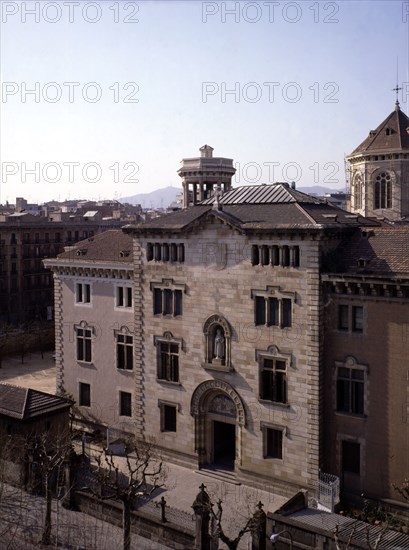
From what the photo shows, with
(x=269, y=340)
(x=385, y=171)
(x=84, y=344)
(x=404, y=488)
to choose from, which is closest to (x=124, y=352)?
(x=84, y=344)

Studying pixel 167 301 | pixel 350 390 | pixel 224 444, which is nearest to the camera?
pixel 350 390

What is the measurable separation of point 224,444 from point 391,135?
3614 centimetres

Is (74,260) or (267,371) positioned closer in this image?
(267,371)

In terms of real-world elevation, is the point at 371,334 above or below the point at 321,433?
above

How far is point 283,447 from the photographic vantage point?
3516cm

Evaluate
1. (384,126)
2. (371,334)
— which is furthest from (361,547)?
(384,126)

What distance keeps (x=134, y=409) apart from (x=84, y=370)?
5959 mm

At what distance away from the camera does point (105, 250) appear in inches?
1807

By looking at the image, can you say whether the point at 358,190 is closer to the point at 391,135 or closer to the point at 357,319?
the point at 391,135

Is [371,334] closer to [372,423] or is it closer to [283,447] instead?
[372,423]

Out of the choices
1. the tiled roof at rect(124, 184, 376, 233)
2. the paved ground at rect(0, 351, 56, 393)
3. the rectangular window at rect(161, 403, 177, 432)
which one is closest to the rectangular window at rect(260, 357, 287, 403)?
the rectangular window at rect(161, 403, 177, 432)

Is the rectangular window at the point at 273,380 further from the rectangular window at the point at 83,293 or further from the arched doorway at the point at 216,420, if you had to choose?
the rectangular window at the point at 83,293

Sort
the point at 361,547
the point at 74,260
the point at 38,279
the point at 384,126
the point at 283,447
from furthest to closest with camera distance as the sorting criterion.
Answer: the point at 38,279, the point at 384,126, the point at 74,260, the point at 283,447, the point at 361,547

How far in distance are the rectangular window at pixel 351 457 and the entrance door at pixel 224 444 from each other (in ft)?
25.3
